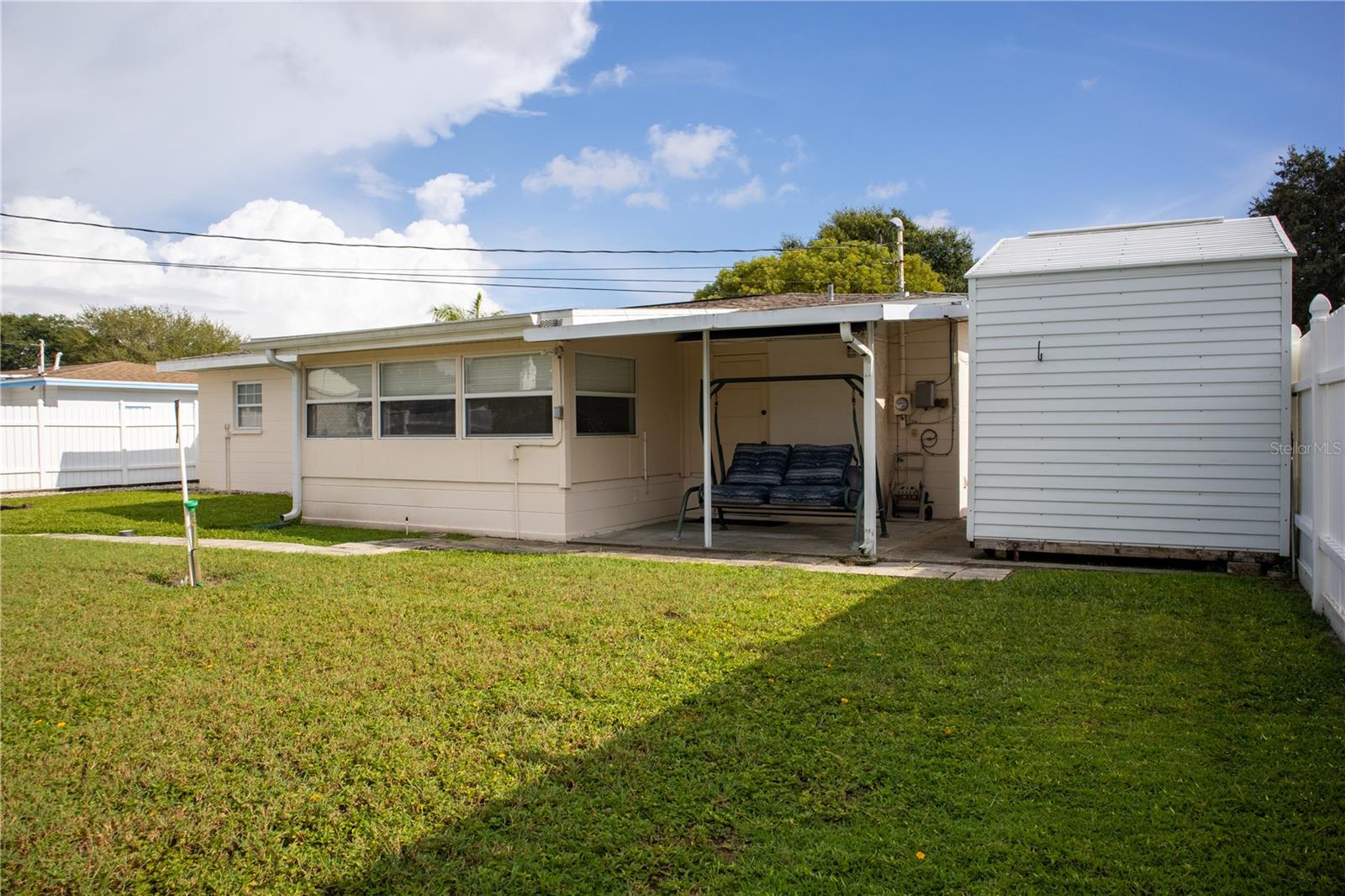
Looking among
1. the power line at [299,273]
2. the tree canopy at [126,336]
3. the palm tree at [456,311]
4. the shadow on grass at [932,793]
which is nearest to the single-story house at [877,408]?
the shadow on grass at [932,793]

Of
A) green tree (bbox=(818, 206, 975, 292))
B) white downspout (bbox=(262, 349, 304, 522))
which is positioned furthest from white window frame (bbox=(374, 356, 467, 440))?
green tree (bbox=(818, 206, 975, 292))

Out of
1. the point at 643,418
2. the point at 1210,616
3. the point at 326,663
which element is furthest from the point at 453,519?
the point at 1210,616

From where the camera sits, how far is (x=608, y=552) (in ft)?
28.8

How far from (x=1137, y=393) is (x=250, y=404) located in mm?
14724

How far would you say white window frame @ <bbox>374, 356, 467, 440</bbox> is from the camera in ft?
33.6

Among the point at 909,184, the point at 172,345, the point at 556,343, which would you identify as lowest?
the point at 556,343

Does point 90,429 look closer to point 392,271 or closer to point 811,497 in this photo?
point 392,271

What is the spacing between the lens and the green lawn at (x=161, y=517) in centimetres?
1054

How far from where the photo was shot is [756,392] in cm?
1144

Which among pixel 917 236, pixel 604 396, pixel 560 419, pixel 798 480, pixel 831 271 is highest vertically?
pixel 917 236

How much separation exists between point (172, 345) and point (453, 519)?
3640 centimetres

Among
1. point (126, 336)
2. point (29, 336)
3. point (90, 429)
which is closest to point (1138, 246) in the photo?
point (90, 429)

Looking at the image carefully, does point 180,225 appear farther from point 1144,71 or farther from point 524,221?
point 1144,71

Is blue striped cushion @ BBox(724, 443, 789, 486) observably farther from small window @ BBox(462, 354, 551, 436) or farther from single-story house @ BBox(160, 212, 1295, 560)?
small window @ BBox(462, 354, 551, 436)
